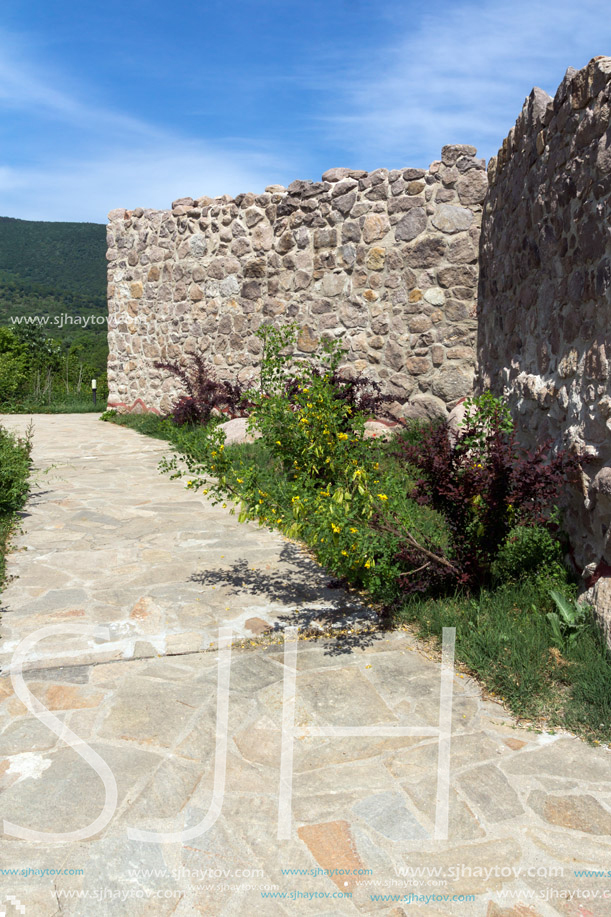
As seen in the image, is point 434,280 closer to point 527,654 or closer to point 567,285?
point 567,285

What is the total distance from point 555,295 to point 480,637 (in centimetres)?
232

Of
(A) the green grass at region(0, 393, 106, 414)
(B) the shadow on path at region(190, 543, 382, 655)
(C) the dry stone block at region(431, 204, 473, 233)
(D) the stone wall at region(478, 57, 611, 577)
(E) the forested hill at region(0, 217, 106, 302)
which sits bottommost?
(B) the shadow on path at region(190, 543, 382, 655)

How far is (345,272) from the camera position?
9102 mm

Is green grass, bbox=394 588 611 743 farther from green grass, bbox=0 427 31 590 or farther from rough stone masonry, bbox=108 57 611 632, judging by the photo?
green grass, bbox=0 427 31 590

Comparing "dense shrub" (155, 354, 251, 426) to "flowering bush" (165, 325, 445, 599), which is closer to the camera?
"flowering bush" (165, 325, 445, 599)

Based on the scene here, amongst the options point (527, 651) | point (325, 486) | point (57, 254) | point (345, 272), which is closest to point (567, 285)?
point (325, 486)

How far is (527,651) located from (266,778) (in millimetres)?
1391

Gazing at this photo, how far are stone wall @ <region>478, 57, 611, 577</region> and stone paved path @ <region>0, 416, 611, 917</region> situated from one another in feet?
4.33

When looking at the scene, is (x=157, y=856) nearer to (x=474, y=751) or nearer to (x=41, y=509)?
(x=474, y=751)

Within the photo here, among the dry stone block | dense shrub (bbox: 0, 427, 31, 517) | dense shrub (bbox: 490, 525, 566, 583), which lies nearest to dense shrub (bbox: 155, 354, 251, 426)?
the dry stone block

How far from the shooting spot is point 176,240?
11508mm

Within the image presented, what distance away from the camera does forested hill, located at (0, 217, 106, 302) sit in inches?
1711
